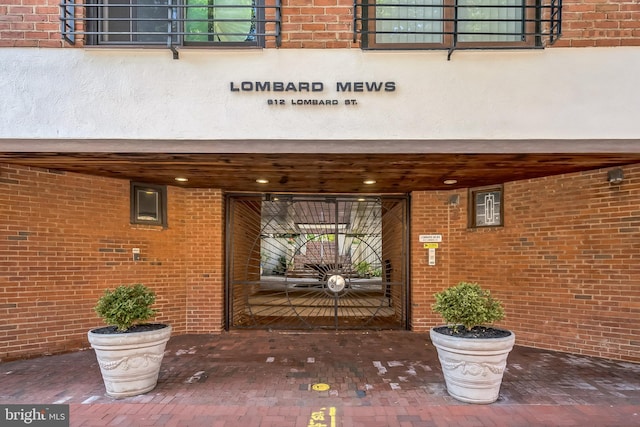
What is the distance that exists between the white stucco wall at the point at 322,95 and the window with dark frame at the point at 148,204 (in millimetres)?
2393

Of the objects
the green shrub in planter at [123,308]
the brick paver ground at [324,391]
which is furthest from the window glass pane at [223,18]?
the brick paver ground at [324,391]

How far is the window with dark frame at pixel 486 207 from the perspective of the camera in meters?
6.52

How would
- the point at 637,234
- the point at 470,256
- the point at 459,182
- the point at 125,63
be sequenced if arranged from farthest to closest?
the point at 470,256 → the point at 459,182 → the point at 637,234 → the point at 125,63

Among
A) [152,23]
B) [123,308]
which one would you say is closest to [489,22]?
[152,23]

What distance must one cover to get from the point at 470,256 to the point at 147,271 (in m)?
5.56

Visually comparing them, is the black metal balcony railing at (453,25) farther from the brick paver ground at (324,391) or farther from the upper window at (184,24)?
the brick paver ground at (324,391)

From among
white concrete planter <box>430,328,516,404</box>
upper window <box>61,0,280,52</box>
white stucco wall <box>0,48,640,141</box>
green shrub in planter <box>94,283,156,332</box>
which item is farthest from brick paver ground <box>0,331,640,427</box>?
upper window <box>61,0,280,52</box>

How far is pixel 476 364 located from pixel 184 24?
191 inches

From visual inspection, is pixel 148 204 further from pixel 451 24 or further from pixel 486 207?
pixel 486 207

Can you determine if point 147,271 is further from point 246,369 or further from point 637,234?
point 637,234

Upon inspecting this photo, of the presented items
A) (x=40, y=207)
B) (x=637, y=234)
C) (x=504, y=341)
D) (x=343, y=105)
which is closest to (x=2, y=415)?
(x=40, y=207)

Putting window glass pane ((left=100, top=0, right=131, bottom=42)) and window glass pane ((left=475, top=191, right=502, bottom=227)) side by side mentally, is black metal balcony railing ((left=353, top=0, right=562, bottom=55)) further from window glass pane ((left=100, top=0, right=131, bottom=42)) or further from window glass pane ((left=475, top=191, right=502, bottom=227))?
window glass pane ((left=475, top=191, right=502, bottom=227))

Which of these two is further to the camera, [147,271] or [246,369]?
[147,271]

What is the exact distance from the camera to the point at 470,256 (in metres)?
6.76
